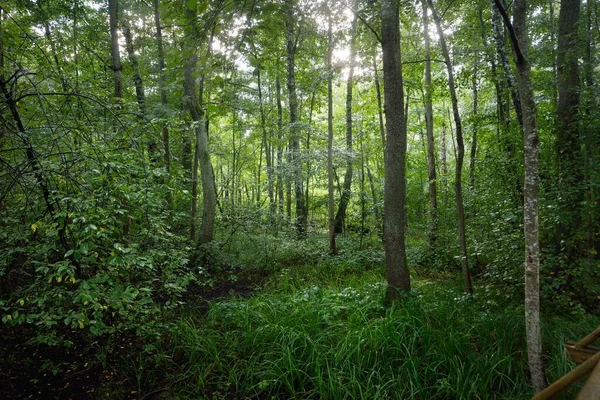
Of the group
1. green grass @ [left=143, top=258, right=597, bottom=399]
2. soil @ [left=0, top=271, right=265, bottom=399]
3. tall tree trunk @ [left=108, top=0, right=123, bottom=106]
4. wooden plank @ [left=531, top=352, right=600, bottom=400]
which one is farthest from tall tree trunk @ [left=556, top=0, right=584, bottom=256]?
tall tree trunk @ [left=108, top=0, right=123, bottom=106]

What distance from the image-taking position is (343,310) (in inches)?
185

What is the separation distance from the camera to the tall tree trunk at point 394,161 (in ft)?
15.1

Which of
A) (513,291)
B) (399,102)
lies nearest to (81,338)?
(399,102)

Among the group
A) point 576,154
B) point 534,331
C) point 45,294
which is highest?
point 576,154

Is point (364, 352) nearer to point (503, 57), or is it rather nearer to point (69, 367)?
point (69, 367)

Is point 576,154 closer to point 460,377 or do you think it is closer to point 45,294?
point 460,377

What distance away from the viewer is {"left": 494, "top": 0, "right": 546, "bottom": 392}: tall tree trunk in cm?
264

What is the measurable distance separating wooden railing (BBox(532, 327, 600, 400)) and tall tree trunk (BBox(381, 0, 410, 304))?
2.44m

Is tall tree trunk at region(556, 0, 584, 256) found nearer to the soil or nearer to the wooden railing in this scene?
the wooden railing

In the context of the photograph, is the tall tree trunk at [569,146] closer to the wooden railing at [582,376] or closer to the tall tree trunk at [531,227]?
the tall tree trunk at [531,227]

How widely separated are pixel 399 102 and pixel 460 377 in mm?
3618

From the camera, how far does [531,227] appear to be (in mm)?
2686

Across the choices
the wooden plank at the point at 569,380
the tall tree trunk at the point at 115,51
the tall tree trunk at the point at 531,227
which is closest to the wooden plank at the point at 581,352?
the tall tree trunk at the point at 531,227

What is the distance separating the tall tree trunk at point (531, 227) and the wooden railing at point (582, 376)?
32cm
